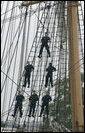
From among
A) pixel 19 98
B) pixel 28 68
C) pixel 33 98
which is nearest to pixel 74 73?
pixel 33 98

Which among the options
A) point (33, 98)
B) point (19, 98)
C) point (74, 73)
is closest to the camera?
point (74, 73)

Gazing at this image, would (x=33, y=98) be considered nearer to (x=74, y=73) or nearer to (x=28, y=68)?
(x=28, y=68)

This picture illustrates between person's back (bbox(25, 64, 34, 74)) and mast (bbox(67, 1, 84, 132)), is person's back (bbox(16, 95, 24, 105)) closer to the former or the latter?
person's back (bbox(25, 64, 34, 74))

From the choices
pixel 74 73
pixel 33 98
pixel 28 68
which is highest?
pixel 28 68

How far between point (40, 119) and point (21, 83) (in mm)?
1249

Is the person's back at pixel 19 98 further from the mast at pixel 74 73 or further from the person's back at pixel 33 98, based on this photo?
the mast at pixel 74 73

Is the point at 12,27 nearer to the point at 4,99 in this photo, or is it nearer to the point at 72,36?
the point at 4,99

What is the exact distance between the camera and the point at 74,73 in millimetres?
7004

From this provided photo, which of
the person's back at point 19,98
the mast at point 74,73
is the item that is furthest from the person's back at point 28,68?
the mast at point 74,73

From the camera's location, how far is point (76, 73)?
699 cm

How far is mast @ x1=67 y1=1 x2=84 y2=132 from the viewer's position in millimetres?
6512

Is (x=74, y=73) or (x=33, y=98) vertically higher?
(x=74, y=73)

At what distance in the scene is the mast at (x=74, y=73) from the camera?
6512 mm

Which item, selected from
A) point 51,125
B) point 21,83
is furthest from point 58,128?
point 21,83
